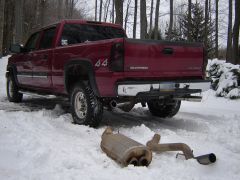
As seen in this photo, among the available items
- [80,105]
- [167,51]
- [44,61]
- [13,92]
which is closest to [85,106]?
[80,105]

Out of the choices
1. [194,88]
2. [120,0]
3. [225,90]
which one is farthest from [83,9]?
[194,88]

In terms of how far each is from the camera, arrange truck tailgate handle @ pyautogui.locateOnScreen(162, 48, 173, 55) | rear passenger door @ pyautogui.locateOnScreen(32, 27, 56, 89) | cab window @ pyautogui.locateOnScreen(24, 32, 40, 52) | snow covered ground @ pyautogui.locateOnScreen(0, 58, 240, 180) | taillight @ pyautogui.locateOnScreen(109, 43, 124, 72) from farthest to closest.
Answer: cab window @ pyautogui.locateOnScreen(24, 32, 40, 52) < rear passenger door @ pyautogui.locateOnScreen(32, 27, 56, 89) < truck tailgate handle @ pyautogui.locateOnScreen(162, 48, 173, 55) < taillight @ pyautogui.locateOnScreen(109, 43, 124, 72) < snow covered ground @ pyautogui.locateOnScreen(0, 58, 240, 180)

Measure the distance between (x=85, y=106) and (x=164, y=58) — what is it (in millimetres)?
1695

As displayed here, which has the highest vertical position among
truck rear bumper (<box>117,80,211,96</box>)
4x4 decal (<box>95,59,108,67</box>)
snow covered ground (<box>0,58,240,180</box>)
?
4x4 decal (<box>95,59,108,67</box>)

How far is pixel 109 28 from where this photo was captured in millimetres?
8445

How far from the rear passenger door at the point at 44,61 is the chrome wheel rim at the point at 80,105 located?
122 centimetres

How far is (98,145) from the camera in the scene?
17.5ft

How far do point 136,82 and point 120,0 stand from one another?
12.3m

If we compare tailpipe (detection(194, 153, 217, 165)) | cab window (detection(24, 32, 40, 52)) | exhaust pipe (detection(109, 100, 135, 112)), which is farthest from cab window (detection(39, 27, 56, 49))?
tailpipe (detection(194, 153, 217, 165))

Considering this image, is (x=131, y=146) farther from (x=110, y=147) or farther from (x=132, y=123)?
(x=132, y=123)

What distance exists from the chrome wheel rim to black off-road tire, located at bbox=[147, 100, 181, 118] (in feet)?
5.79

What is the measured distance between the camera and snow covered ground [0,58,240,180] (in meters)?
4.11

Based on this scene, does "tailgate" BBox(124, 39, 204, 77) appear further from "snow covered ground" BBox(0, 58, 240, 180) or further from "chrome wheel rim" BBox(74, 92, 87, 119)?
"chrome wheel rim" BBox(74, 92, 87, 119)

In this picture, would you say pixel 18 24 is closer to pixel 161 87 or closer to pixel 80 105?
pixel 80 105
